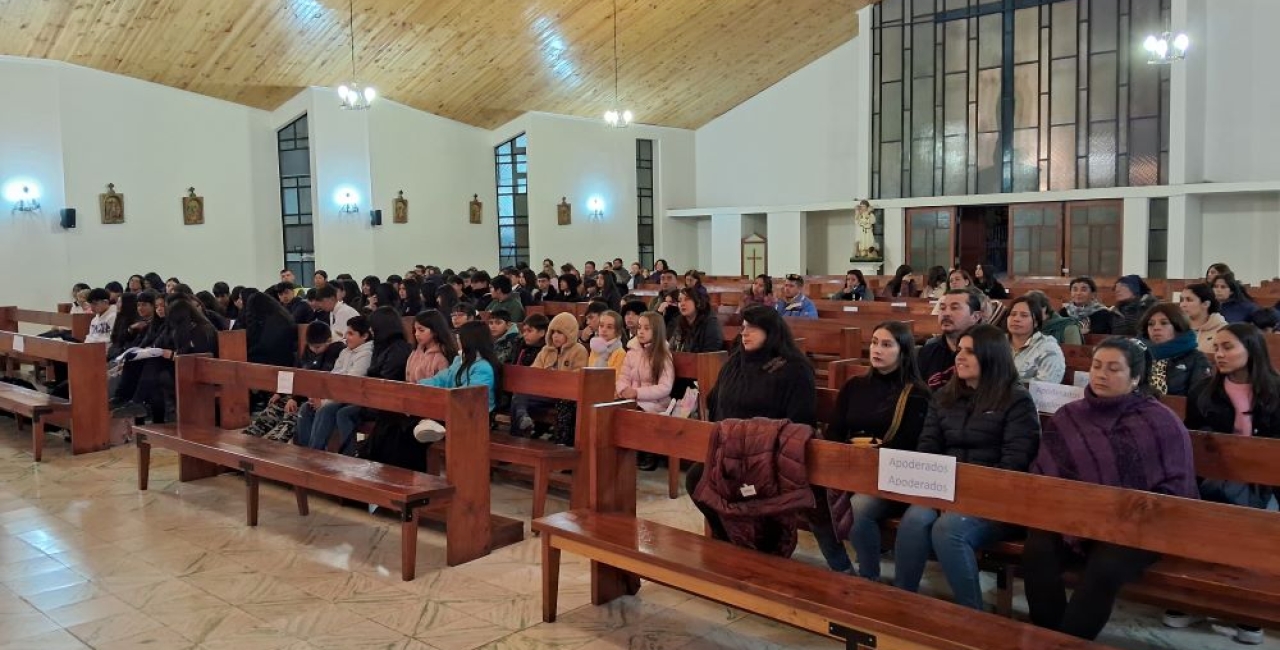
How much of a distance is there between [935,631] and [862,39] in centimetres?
1580

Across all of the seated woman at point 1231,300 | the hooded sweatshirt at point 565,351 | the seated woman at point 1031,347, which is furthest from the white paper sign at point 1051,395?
the seated woman at point 1231,300

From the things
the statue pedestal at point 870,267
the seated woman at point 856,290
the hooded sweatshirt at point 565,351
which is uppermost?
the statue pedestal at point 870,267

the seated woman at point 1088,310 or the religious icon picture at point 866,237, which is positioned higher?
the religious icon picture at point 866,237

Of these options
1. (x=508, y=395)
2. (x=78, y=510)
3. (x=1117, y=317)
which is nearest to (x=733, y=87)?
(x=1117, y=317)

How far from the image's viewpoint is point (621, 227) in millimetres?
18641

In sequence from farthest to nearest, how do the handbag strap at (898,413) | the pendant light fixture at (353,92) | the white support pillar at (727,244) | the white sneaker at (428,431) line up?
1. the white support pillar at (727,244)
2. the pendant light fixture at (353,92)
3. the white sneaker at (428,431)
4. the handbag strap at (898,413)

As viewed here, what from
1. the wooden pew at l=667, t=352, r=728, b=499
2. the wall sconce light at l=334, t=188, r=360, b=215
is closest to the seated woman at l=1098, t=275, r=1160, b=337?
the wooden pew at l=667, t=352, r=728, b=499

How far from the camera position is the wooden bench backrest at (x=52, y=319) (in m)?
8.88

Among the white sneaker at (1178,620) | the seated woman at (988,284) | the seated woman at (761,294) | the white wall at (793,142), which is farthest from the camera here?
the white wall at (793,142)

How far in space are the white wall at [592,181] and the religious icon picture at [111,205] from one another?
6.06 m

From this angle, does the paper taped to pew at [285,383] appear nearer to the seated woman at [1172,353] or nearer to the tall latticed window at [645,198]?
the seated woman at [1172,353]

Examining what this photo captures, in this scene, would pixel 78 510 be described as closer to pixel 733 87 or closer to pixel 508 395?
pixel 508 395

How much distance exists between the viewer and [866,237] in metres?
16.9

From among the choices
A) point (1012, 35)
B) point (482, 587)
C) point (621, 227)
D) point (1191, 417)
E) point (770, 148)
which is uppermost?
point (1012, 35)
